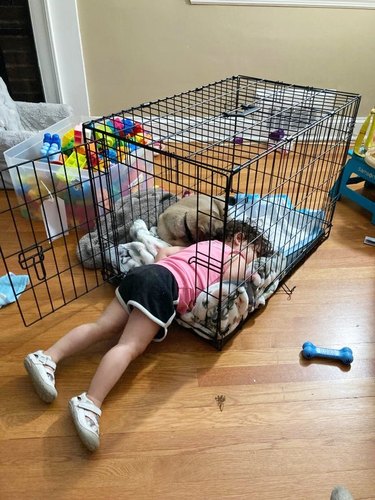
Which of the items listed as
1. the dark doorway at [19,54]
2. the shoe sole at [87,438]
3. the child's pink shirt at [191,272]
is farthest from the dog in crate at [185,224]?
the dark doorway at [19,54]

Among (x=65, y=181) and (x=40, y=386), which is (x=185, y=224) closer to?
(x=65, y=181)

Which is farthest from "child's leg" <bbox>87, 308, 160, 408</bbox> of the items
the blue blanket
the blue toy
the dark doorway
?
the dark doorway

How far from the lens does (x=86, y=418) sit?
994 mm

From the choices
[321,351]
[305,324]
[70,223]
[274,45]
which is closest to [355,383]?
[321,351]

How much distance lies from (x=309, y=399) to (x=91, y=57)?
2329 mm

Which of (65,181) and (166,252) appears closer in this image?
(166,252)

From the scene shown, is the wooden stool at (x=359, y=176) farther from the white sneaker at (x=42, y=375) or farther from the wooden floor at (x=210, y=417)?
the white sneaker at (x=42, y=375)

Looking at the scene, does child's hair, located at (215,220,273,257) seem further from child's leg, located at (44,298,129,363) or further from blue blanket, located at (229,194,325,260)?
child's leg, located at (44,298,129,363)

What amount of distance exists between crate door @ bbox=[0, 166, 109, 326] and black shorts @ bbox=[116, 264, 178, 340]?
27 cm

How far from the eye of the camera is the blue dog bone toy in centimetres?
122

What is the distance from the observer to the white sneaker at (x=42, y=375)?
106 cm

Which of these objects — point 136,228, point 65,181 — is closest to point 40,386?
point 136,228

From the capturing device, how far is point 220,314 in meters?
1.19

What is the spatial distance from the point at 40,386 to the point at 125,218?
80 cm
